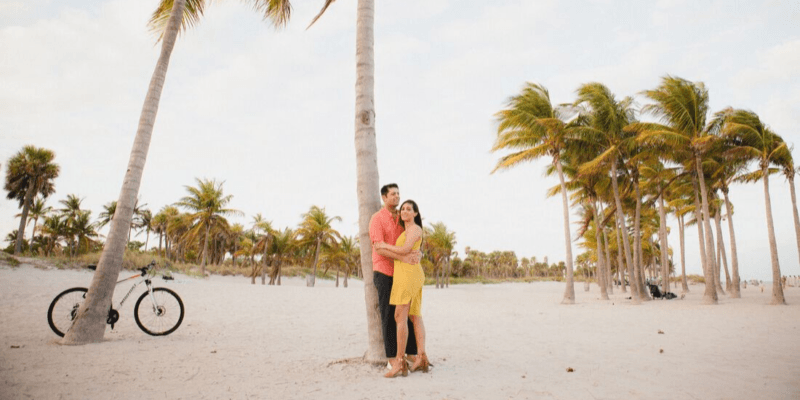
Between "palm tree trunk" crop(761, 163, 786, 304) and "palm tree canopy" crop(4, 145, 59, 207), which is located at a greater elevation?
"palm tree canopy" crop(4, 145, 59, 207)

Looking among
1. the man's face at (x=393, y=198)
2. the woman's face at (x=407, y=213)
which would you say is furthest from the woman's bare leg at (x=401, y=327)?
the man's face at (x=393, y=198)

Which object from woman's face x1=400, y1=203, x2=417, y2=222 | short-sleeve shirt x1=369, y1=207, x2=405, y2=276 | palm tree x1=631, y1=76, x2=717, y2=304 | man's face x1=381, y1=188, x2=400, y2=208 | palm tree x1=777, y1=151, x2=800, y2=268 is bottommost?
short-sleeve shirt x1=369, y1=207, x2=405, y2=276

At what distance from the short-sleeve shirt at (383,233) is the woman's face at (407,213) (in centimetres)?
19

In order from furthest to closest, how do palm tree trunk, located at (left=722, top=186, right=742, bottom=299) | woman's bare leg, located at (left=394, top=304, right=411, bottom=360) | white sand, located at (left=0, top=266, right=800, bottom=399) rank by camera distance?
palm tree trunk, located at (left=722, top=186, right=742, bottom=299)
woman's bare leg, located at (left=394, top=304, right=411, bottom=360)
white sand, located at (left=0, top=266, right=800, bottom=399)

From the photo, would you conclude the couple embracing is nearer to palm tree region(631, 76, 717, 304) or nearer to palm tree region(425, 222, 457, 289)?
palm tree region(631, 76, 717, 304)

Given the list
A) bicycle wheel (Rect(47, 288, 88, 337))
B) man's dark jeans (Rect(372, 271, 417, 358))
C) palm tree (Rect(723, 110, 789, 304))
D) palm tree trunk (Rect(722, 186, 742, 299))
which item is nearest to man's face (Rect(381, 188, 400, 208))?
man's dark jeans (Rect(372, 271, 417, 358))

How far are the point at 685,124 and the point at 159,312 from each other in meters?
20.2

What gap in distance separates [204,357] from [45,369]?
158 centimetres

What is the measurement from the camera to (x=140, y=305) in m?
6.35

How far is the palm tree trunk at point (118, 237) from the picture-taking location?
5605 millimetres

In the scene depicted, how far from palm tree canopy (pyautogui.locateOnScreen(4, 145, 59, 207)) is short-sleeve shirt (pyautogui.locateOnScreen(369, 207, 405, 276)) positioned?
4313 cm

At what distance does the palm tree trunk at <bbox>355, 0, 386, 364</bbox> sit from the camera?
180 inches

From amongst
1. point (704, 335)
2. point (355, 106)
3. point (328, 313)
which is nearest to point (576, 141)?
point (704, 335)

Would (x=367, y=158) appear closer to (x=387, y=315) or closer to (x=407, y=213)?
(x=407, y=213)
